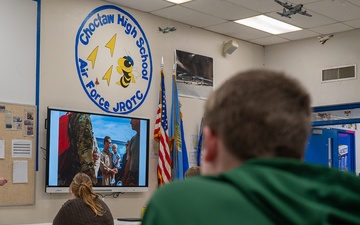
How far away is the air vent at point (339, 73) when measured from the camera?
8281 mm

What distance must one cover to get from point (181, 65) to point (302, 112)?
6.85 meters

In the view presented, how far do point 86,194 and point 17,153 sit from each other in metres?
1.39

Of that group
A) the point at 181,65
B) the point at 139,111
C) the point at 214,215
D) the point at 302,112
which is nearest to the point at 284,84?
the point at 302,112

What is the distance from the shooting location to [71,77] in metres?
6.53

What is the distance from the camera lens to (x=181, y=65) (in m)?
7.77

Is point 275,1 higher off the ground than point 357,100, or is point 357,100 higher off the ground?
point 275,1

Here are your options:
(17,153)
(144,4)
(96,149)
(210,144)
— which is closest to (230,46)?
(144,4)

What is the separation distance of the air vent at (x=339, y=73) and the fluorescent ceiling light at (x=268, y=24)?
838 millimetres

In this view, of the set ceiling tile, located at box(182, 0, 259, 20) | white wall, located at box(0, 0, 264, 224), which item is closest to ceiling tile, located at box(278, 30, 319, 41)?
ceiling tile, located at box(182, 0, 259, 20)

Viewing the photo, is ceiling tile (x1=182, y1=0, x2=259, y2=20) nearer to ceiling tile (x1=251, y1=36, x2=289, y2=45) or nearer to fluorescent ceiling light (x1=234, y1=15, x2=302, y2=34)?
fluorescent ceiling light (x1=234, y1=15, x2=302, y2=34)

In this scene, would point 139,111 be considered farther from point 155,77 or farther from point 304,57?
point 304,57

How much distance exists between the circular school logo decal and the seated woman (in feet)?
6.68

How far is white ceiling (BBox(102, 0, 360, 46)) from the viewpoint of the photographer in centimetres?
700

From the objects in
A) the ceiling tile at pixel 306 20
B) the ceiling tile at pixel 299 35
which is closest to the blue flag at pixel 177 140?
the ceiling tile at pixel 306 20
